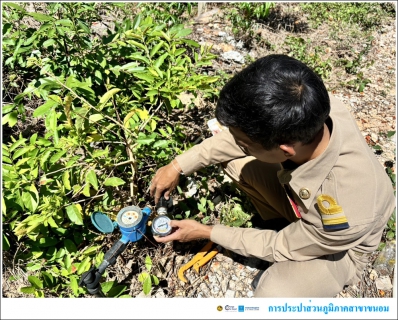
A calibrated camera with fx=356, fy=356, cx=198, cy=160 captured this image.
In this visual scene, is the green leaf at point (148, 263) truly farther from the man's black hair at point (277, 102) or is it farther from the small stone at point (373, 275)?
the small stone at point (373, 275)

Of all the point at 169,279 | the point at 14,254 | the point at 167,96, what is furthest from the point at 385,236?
the point at 14,254

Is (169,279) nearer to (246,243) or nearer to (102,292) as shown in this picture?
(102,292)

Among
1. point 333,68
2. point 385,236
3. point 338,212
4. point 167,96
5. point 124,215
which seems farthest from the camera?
point 333,68

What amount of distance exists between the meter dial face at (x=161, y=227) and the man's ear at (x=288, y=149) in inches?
29.2

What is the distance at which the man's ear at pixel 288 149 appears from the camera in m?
1.43

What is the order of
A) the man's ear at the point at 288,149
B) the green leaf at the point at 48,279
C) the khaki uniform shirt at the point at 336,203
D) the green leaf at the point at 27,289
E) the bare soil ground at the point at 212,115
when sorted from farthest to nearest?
the bare soil ground at the point at 212,115
the green leaf at the point at 48,279
the green leaf at the point at 27,289
the khaki uniform shirt at the point at 336,203
the man's ear at the point at 288,149

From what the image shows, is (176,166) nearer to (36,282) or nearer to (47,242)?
(47,242)

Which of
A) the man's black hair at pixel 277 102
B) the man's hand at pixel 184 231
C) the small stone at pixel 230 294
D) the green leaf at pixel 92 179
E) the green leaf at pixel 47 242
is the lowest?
the small stone at pixel 230 294

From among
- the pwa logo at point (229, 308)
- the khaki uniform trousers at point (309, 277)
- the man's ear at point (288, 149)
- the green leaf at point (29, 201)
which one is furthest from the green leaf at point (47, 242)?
the man's ear at point (288, 149)

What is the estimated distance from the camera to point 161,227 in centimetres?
186

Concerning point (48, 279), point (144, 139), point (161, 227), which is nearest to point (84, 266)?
point (48, 279)

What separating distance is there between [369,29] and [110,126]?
11.6 ft

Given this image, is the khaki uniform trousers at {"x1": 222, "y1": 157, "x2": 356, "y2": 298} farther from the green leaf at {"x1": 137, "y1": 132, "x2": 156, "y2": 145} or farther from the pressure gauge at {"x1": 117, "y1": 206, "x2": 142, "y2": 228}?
the green leaf at {"x1": 137, "y1": 132, "x2": 156, "y2": 145}

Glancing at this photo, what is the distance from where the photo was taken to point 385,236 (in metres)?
2.39
